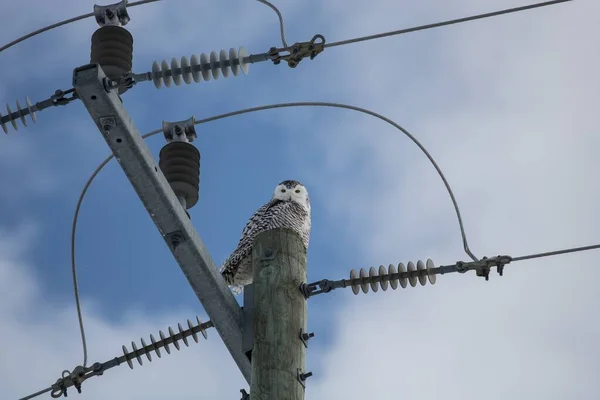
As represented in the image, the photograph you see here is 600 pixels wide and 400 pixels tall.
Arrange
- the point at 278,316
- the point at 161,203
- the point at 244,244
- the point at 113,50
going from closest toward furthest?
1. the point at 161,203
2. the point at 113,50
3. the point at 278,316
4. the point at 244,244

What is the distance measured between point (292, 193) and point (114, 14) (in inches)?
87.4

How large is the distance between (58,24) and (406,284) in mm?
2367

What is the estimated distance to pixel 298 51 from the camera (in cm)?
478

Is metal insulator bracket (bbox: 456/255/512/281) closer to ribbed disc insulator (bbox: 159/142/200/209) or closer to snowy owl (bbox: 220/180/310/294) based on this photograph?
snowy owl (bbox: 220/180/310/294)

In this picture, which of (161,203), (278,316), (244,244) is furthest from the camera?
(244,244)

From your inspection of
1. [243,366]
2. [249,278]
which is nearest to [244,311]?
[243,366]

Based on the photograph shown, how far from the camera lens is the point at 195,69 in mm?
4727

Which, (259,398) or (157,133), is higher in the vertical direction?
(157,133)

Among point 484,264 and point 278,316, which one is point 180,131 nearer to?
point 278,316

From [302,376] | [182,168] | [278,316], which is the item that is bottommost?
[302,376]

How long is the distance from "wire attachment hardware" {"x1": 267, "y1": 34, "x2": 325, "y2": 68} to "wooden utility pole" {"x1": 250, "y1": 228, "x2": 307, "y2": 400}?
0.98 m

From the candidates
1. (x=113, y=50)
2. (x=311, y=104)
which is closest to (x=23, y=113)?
(x=113, y=50)

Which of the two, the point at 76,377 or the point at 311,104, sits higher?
the point at 311,104

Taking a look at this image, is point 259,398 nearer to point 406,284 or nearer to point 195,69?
point 406,284
